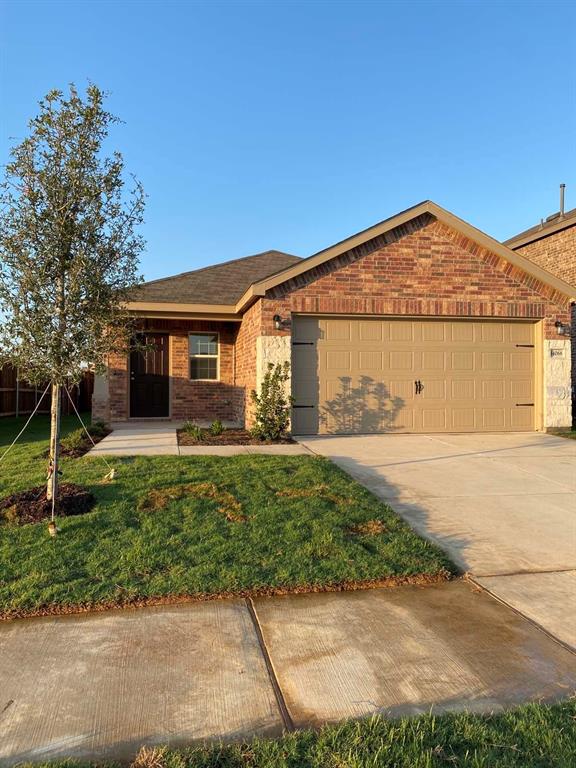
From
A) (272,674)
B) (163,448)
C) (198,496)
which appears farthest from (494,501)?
(163,448)

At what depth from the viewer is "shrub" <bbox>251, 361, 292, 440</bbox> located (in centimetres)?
1045

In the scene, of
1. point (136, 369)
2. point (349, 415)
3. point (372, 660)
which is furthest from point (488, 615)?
point (136, 369)

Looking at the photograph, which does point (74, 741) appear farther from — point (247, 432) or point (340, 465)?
point (247, 432)

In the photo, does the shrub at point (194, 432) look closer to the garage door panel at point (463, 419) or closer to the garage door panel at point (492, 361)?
the garage door panel at point (463, 419)

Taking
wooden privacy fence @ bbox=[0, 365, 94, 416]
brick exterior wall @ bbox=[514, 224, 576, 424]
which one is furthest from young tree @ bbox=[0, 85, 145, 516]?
brick exterior wall @ bbox=[514, 224, 576, 424]

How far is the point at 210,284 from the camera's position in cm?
1488

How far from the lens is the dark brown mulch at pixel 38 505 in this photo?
203 inches

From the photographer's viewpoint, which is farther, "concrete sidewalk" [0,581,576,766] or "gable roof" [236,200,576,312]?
"gable roof" [236,200,576,312]

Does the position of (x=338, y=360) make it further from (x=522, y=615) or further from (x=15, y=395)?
(x=15, y=395)

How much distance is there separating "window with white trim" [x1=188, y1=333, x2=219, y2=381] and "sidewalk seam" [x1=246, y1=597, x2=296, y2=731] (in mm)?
11137

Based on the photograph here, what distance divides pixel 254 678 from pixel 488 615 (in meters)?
1.67

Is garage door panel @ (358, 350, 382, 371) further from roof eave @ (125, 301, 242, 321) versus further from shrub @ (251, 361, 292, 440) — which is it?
roof eave @ (125, 301, 242, 321)

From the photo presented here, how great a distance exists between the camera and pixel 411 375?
37.8ft

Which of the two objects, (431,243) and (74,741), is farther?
(431,243)
